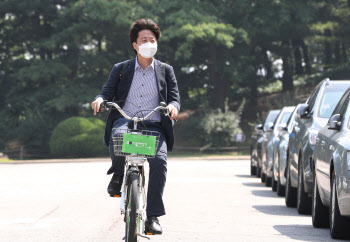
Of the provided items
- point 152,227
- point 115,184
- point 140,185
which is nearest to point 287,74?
point 115,184

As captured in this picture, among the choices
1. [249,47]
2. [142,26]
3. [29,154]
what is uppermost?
[249,47]

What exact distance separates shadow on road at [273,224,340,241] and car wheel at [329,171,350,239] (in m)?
0.12

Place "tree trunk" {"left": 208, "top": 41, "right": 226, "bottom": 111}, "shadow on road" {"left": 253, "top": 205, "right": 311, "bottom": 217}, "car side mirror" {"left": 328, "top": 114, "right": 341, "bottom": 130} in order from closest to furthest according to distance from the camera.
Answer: "car side mirror" {"left": 328, "top": 114, "right": 341, "bottom": 130} → "shadow on road" {"left": 253, "top": 205, "right": 311, "bottom": 217} → "tree trunk" {"left": 208, "top": 41, "right": 226, "bottom": 111}

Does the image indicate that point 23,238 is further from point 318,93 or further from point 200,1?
point 200,1

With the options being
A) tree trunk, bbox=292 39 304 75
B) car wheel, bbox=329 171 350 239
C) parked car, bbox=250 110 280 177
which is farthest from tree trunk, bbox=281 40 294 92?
car wheel, bbox=329 171 350 239

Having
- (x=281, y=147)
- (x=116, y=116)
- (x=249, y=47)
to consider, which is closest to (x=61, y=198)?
Answer: (x=281, y=147)

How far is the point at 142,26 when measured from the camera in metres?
8.19

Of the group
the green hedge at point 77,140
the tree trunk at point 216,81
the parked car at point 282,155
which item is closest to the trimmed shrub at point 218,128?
the tree trunk at point 216,81

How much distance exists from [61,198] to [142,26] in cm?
851

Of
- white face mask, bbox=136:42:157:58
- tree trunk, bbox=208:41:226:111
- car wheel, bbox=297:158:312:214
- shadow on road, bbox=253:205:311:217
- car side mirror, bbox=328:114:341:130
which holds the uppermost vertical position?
tree trunk, bbox=208:41:226:111

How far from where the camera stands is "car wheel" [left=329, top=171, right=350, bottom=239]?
9289mm

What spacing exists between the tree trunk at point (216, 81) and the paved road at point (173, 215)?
34637 millimetres

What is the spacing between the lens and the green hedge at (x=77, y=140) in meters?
47.7

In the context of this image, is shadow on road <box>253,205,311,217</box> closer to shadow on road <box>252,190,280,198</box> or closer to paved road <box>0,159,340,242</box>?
paved road <box>0,159,340,242</box>
